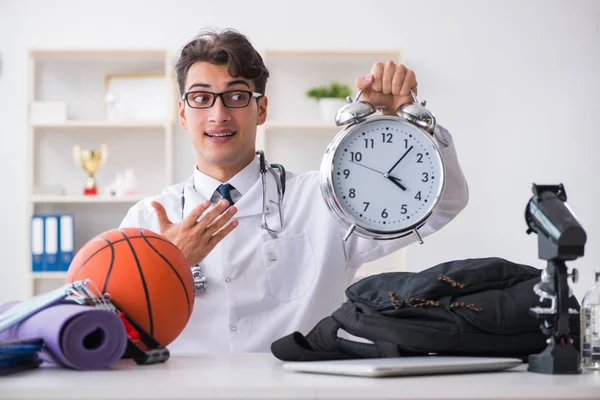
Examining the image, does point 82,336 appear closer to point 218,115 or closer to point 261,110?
point 218,115

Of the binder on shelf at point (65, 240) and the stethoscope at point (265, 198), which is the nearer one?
the stethoscope at point (265, 198)

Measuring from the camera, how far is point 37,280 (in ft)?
14.9

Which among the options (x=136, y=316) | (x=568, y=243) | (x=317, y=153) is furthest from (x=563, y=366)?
(x=317, y=153)

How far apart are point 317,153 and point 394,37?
81cm

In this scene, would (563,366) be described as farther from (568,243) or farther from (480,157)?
(480,157)

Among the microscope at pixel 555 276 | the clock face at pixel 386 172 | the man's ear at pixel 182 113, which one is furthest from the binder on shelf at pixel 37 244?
the microscope at pixel 555 276

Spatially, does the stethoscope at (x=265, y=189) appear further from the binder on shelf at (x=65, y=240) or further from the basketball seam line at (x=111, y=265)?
the binder on shelf at (x=65, y=240)

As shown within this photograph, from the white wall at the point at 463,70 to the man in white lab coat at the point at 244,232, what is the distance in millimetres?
2300

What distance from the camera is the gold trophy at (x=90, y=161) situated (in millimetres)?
4457

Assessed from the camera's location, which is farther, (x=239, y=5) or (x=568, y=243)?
(x=239, y=5)

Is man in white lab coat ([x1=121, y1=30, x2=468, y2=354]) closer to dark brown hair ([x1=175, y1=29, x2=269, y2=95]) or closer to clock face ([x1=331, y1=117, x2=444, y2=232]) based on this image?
dark brown hair ([x1=175, y1=29, x2=269, y2=95])

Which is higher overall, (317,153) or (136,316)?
(317,153)

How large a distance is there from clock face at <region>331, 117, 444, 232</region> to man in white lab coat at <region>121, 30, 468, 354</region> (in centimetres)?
48

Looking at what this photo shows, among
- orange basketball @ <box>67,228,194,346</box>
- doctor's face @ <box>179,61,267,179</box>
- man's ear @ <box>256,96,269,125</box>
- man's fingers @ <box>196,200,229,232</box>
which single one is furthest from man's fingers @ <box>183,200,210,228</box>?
man's ear @ <box>256,96,269,125</box>
